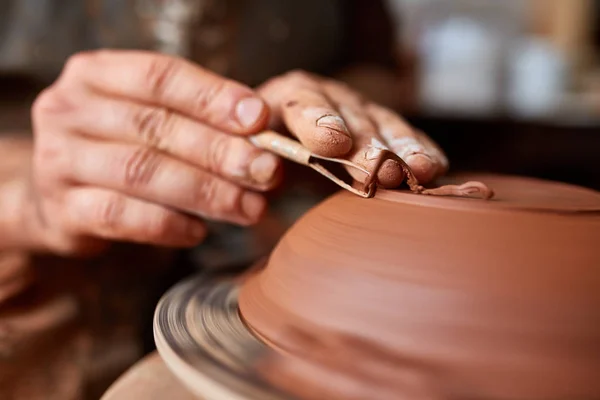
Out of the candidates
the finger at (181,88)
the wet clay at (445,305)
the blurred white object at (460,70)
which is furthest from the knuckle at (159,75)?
the blurred white object at (460,70)

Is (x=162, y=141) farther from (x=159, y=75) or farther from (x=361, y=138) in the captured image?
(x=361, y=138)

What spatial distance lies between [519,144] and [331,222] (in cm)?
215

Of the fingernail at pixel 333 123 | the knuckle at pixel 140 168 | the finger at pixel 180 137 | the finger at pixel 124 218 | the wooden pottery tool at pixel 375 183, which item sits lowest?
the finger at pixel 124 218

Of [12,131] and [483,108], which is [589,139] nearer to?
[483,108]

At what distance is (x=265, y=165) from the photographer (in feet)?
2.65

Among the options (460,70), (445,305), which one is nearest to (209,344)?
(445,305)

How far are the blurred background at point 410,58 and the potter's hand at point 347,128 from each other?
0.18 m

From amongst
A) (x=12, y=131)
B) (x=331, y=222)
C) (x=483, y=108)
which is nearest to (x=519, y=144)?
(x=483, y=108)

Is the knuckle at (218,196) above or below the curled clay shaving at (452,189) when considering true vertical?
below

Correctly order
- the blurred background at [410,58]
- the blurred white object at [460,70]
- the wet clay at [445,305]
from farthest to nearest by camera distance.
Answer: the blurred white object at [460,70] < the blurred background at [410,58] < the wet clay at [445,305]

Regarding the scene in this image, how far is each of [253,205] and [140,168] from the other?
0.16 m

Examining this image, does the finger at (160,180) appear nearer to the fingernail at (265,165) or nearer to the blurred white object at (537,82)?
the fingernail at (265,165)

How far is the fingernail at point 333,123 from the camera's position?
70 cm

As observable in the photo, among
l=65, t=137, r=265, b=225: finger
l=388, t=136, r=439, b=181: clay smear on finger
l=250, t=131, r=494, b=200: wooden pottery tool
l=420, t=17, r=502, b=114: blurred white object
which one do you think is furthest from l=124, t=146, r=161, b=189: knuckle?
l=420, t=17, r=502, b=114: blurred white object
